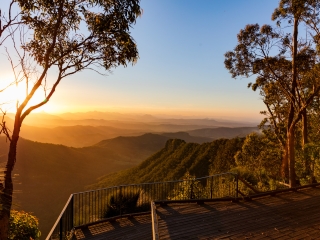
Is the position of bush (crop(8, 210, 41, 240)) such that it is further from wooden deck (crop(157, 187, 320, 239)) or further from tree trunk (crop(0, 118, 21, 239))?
wooden deck (crop(157, 187, 320, 239))

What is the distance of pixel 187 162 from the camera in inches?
2192

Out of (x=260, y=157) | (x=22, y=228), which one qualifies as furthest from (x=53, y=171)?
(x=22, y=228)

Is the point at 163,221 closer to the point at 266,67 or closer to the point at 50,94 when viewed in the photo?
the point at 50,94

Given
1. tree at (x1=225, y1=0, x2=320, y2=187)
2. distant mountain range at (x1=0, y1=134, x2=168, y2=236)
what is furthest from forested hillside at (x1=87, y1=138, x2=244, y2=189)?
tree at (x1=225, y1=0, x2=320, y2=187)

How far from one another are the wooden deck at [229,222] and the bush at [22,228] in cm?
128

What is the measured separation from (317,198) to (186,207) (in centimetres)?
486

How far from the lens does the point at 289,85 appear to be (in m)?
14.9

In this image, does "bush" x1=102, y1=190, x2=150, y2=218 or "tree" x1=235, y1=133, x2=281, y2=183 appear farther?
"tree" x1=235, y1=133, x2=281, y2=183

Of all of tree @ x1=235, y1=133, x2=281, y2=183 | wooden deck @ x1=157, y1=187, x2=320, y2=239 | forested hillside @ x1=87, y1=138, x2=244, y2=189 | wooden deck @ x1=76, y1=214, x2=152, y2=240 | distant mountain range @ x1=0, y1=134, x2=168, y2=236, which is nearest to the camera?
wooden deck @ x1=157, y1=187, x2=320, y2=239

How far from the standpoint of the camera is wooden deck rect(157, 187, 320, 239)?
20.3 feet

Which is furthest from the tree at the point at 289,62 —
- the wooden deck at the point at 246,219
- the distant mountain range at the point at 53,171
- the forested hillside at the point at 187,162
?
the distant mountain range at the point at 53,171

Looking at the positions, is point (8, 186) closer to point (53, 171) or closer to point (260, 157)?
point (260, 157)

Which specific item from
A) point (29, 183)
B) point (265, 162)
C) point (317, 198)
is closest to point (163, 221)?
point (317, 198)

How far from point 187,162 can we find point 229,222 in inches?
1944
